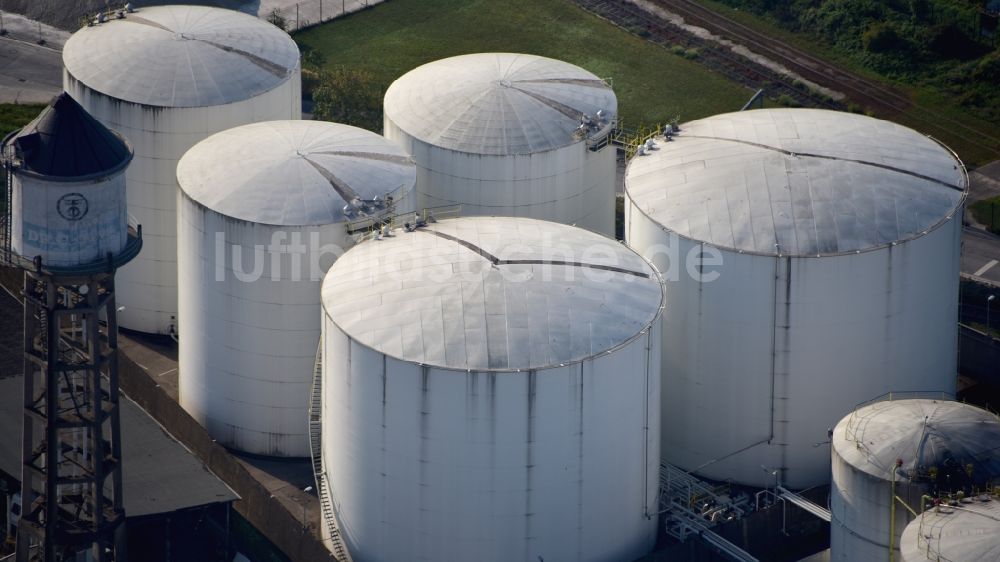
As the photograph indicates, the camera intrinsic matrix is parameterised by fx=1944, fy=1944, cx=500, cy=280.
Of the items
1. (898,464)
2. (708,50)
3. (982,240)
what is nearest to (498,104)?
(898,464)

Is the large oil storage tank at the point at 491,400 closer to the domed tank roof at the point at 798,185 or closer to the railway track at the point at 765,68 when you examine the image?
the domed tank roof at the point at 798,185

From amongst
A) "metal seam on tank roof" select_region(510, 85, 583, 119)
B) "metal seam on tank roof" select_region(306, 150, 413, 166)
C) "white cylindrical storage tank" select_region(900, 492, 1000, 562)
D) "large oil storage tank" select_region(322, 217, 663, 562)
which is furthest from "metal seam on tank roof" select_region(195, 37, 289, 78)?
"white cylindrical storage tank" select_region(900, 492, 1000, 562)

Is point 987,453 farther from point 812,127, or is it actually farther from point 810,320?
point 812,127

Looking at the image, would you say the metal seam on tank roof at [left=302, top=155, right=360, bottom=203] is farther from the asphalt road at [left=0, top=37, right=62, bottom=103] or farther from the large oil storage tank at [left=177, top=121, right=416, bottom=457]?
the asphalt road at [left=0, top=37, right=62, bottom=103]

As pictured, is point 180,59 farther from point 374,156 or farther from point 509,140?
point 509,140

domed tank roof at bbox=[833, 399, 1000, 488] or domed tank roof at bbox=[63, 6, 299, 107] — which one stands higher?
domed tank roof at bbox=[63, 6, 299, 107]

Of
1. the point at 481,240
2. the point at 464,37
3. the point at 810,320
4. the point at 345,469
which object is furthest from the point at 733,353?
the point at 464,37
